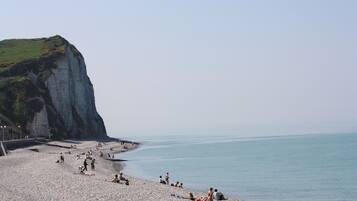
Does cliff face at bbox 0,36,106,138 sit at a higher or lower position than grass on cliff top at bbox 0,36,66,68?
lower

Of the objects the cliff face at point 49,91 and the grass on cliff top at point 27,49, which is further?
the grass on cliff top at point 27,49

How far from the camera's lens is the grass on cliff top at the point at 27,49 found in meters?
138

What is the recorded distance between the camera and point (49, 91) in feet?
419

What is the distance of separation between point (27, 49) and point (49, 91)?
3153cm

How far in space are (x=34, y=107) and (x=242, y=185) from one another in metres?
63.9

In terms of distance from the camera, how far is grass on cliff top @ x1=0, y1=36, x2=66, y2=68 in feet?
452

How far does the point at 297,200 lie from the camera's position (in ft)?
169

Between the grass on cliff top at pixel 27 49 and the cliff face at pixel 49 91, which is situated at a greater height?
the grass on cliff top at pixel 27 49

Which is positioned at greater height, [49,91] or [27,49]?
[27,49]

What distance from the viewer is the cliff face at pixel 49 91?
386ft

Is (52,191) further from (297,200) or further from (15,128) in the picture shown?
(15,128)

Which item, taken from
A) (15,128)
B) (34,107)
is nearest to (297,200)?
(15,128)

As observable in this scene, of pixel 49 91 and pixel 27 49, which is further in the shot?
pixel 27 49

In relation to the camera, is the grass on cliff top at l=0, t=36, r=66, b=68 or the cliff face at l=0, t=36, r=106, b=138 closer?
the cliff face at l=0, t=36, r=106, b=138
